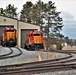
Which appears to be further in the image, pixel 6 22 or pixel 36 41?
pixel 6 22

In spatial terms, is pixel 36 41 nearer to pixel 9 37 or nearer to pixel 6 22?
pixel 9 37

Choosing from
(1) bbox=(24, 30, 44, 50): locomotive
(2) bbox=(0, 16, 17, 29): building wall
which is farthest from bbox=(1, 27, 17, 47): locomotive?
(2) bbox=(0, 16, 17, 29): building wall

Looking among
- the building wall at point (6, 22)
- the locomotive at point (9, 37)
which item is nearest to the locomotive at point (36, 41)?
the locomotive at point (9, 37)

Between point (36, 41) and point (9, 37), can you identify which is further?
point (9, 37)

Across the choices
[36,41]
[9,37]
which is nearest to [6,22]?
[9,37]

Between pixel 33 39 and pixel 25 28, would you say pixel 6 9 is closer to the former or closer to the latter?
pixel 25 28

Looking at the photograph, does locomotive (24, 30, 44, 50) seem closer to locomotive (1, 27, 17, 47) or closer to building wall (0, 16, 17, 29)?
locomotive (1, 27, 17, 47)

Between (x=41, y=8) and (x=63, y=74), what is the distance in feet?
219

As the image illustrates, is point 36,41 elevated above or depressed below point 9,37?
below

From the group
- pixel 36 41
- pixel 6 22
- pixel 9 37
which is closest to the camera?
pixel 36 41

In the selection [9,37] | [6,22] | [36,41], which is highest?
[6,22]

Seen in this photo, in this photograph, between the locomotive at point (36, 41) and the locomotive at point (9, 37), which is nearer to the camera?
the locomotive at point (36, 41)

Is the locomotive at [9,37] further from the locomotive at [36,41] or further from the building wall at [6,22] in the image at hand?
the building wall at [6,22]

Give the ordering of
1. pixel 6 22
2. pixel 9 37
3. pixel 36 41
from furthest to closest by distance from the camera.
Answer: pixel 6 22
pixel 9 37
pixel 36 41
